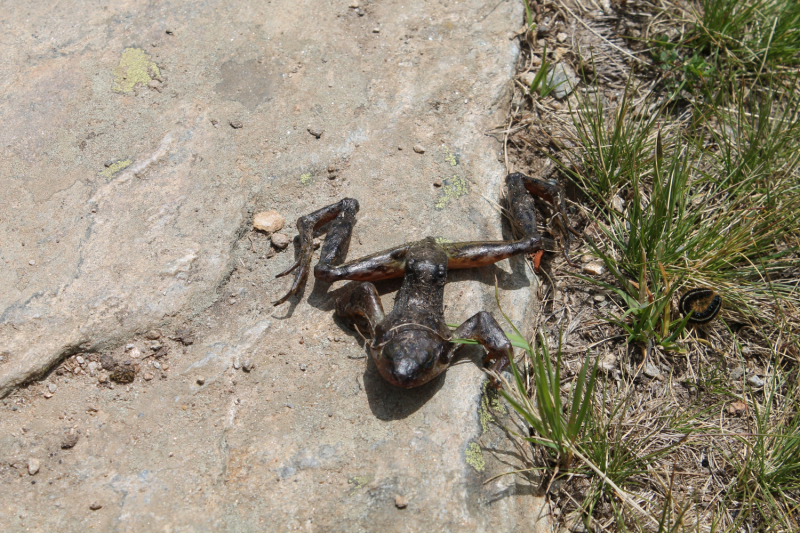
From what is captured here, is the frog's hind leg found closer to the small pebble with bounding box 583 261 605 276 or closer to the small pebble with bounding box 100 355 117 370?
the small pebble with bounding box 100 355 117 370

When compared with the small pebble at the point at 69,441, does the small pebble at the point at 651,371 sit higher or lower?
lower

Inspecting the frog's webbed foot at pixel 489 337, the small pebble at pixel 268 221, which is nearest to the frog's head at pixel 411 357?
the frog's webbed foot at pixel 489 337

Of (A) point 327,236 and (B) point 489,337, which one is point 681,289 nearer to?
(B) point 489,337

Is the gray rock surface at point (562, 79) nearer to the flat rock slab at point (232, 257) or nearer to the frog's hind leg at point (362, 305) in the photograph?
the flat rock slab at point (232, 257)

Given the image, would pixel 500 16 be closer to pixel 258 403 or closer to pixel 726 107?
pixel 726 107

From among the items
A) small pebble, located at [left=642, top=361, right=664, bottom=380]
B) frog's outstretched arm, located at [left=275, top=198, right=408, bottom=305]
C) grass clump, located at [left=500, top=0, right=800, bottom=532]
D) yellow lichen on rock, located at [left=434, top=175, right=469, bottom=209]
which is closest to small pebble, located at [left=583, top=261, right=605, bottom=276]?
grass clump, located at [left=500, top=0, right=800, bottom=532]

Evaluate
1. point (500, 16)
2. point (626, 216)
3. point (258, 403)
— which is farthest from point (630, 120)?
point (258, 403)
